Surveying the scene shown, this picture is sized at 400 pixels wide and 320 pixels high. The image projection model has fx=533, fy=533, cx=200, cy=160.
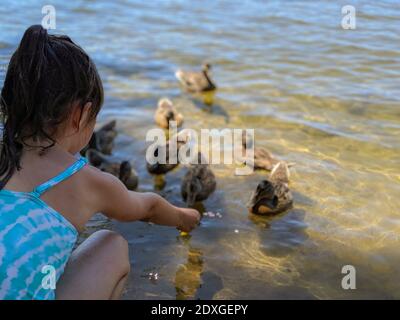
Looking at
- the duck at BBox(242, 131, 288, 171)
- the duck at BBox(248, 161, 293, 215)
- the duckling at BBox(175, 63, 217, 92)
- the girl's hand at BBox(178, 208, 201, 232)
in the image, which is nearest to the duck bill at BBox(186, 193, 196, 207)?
the duck at BBox(248, 161, 293, 215)

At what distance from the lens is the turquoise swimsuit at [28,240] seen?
2.50 meters

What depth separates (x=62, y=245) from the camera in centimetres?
264

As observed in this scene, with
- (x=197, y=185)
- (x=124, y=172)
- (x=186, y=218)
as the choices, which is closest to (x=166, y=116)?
(x=124, y=172)

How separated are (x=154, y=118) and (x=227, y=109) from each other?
1194 mm

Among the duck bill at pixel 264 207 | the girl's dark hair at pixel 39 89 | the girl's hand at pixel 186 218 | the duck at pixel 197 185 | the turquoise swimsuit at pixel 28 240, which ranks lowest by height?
the duck bill at pixel 264 207

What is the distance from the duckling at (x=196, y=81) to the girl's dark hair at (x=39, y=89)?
6.32 metres

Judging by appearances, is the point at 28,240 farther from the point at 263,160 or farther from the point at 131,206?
the point at 263,160

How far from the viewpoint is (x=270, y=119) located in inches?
309

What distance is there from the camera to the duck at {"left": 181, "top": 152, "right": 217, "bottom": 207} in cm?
554

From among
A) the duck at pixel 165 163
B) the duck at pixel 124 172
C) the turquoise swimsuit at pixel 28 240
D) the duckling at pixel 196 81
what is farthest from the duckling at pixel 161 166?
the turquoise swimsuit at pixel 28 240

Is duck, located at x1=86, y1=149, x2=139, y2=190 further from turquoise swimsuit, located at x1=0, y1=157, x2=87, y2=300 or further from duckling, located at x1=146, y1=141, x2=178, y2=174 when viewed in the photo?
turquoise swimsuit, located at x1=0, y1=157, x2=87, y2=300

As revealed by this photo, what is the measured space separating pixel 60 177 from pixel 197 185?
9.73 ft

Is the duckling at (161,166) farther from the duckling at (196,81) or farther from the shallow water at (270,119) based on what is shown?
the duckling at (196,81)

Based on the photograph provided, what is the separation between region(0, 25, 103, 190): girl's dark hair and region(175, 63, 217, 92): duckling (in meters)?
6.32
